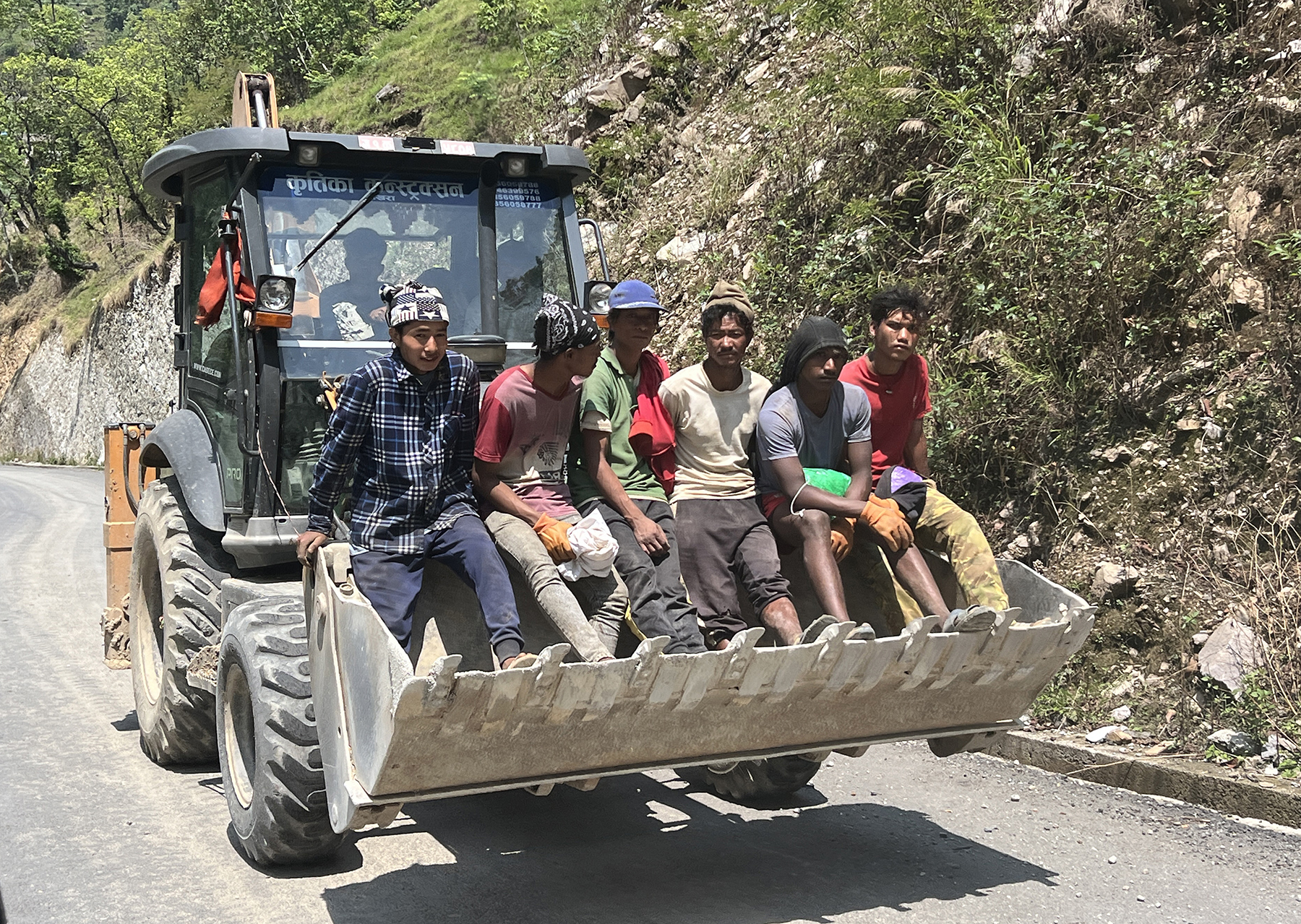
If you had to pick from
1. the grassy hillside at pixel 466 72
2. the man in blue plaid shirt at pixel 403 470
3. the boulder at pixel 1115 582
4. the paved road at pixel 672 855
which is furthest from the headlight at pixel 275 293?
the grassy hillside at pixel 466 72

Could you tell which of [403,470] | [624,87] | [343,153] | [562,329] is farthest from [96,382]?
[562,329]

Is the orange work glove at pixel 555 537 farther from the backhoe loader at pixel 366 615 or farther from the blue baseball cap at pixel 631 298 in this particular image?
the blue baseball cap at pixel 631 298

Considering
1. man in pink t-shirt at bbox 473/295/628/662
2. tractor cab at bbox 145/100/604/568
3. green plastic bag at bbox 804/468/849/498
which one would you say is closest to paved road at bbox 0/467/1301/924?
man in pink t-shirt at bbox 473/295/628/662

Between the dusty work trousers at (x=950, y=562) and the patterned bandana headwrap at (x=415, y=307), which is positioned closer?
the patterned bandana headwrap at (x=415, y=307)

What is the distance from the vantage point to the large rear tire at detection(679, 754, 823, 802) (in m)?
5.68

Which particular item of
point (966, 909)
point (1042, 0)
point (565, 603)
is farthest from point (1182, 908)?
point (1042, 0)

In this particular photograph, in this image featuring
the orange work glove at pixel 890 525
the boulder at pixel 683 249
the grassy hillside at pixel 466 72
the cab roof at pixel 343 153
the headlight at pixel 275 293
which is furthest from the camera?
the grassy hillside at pixel 466 72

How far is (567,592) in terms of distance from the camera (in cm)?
438

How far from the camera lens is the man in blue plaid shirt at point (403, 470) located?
4457mm

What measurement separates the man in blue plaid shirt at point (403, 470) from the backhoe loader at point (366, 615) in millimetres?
159

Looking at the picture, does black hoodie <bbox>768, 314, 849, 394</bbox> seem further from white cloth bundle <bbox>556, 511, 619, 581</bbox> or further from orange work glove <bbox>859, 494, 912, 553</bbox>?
white cloth bundle <bbox>556, 511, 619, 581</bbox>

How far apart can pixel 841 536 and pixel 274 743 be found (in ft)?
7.52

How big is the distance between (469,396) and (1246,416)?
14.6 ft

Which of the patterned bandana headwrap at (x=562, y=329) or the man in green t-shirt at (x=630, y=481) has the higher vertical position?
the patterned bandana headwrap at (x=562, y=329)
